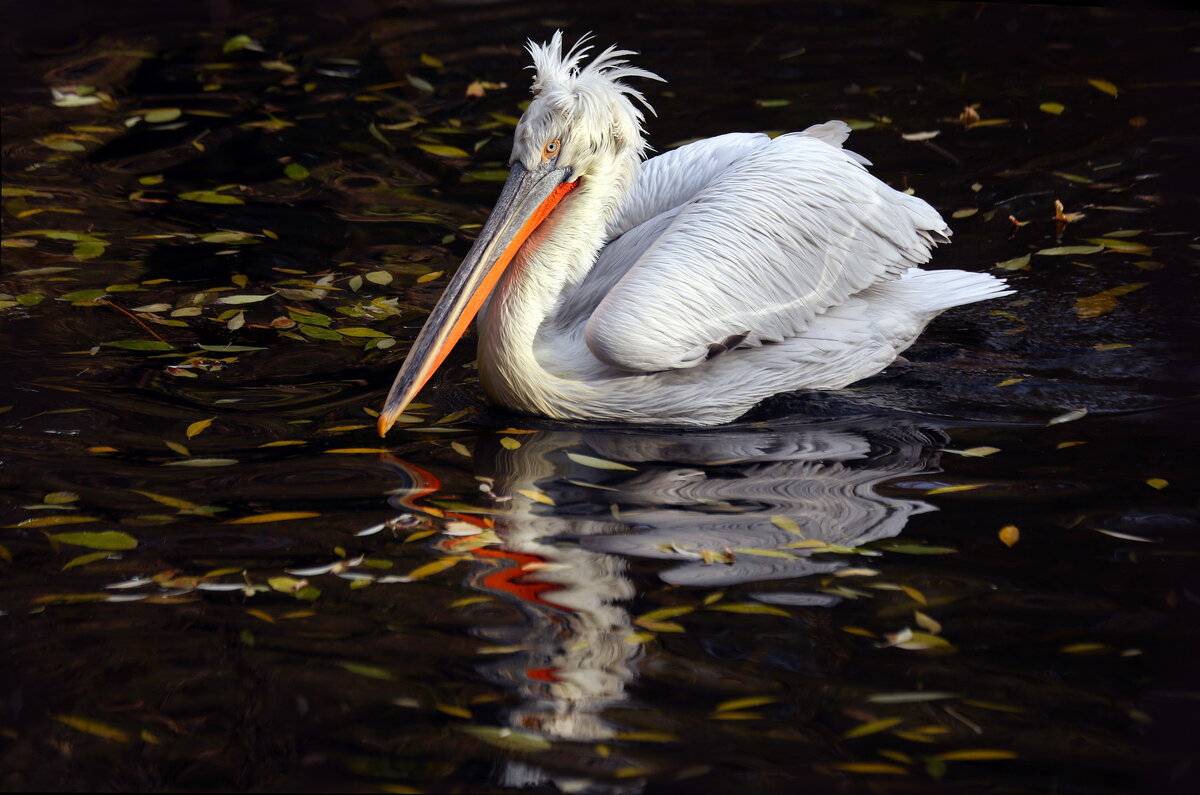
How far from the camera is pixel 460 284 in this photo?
14.6 ft

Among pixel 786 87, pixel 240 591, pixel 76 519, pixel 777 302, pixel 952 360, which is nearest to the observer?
pixel 240 591

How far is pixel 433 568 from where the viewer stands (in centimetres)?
365

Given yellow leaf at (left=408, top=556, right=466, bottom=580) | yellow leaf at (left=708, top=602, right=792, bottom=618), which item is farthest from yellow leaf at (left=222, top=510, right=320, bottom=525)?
yellow leaf at (left=708, top=602, right=792, bottom=618)

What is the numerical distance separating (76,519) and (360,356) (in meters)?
1.41

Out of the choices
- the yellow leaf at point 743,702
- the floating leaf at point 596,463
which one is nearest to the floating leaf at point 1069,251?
the floating leaf at point 596,463

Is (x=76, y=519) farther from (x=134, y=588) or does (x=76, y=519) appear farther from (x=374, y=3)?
(x=374, y=3)

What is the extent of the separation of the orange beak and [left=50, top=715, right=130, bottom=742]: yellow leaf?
1517 mm

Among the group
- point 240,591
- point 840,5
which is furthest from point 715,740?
point 840,5

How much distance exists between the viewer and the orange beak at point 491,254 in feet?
14.5

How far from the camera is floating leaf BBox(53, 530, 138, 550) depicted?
12.3 ft

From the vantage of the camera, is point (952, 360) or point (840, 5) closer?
point (952, 360)

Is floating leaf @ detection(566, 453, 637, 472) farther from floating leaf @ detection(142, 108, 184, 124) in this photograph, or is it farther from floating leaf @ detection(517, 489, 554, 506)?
floating leaf @ detection(142, 108, 184, 124)

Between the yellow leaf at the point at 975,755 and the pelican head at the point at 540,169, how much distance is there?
6.83 ft

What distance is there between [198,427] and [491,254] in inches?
43.3
